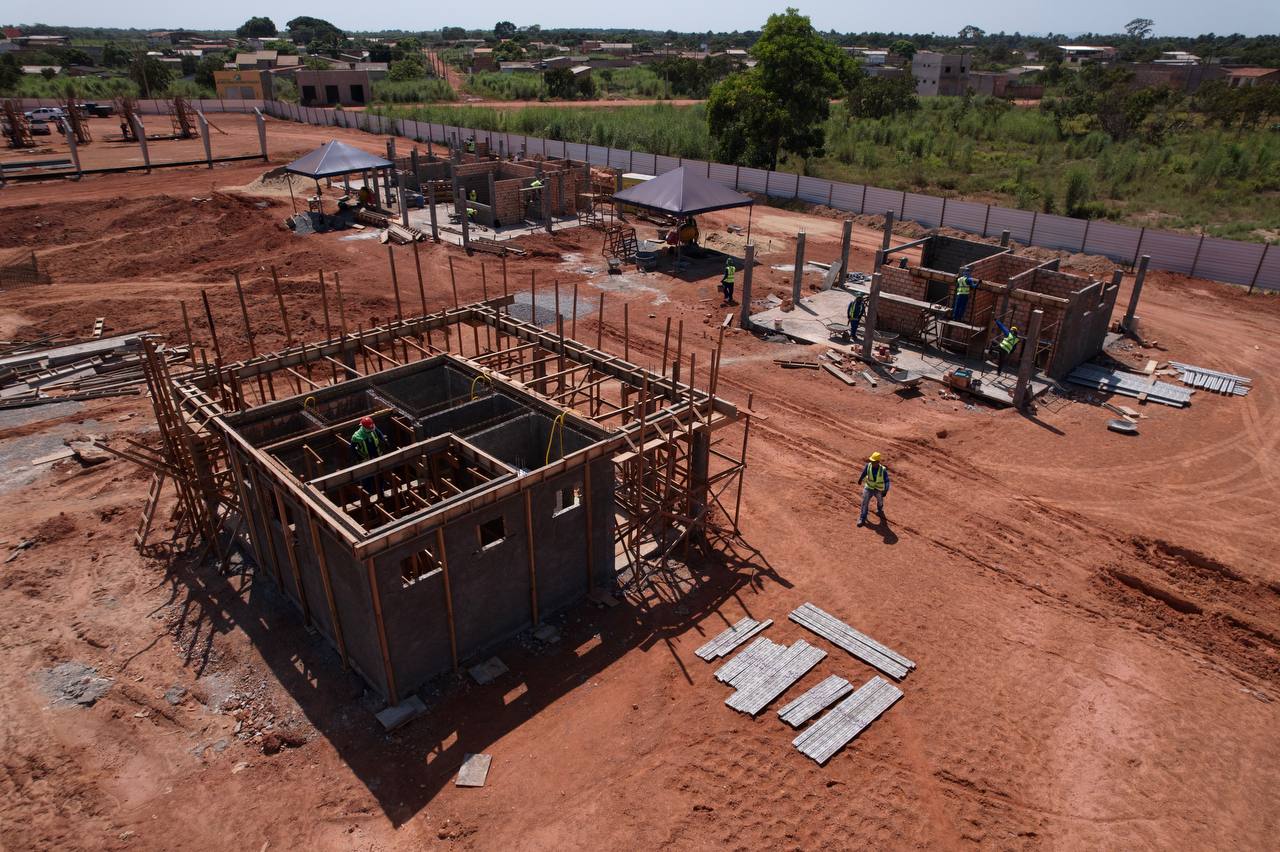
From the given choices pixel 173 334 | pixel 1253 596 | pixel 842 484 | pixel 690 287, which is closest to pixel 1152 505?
pixel 1253 596

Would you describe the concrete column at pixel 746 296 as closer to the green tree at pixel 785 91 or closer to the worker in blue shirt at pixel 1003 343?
the worker in blue shirt at pixel 1003 343

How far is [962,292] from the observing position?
22.3 meters

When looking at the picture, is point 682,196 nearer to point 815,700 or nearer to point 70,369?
point 70,369

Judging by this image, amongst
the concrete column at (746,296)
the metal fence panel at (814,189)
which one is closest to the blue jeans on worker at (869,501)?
the concrete column at (746,296)

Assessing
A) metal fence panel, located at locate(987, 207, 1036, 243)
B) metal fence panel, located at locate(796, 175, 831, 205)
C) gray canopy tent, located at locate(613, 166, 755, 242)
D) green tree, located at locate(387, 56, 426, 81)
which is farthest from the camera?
green tree, located at locate(387, 56, 426, 81)

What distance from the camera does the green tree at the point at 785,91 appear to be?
43625mm

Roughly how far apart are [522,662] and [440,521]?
9.33 feet

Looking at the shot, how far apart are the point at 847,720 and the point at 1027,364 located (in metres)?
12.5

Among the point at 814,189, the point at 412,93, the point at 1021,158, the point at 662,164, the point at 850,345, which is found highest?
the point at 412,93

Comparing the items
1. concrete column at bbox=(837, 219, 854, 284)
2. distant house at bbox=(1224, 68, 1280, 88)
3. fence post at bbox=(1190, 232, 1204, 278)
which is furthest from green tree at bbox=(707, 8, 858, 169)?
distant house at bbox=(1224, 68, 1280, 88)

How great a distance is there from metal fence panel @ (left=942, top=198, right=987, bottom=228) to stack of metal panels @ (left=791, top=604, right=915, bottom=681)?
93.0 feet

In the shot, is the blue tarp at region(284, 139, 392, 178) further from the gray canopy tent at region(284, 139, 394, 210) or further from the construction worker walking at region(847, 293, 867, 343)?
the construction worker walking at region(847, 293, 867, 343)

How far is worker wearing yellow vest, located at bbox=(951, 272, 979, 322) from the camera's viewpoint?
72.6 feet

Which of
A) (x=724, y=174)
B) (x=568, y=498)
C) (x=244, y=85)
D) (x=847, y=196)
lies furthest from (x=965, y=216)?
(x=244, y=85)
